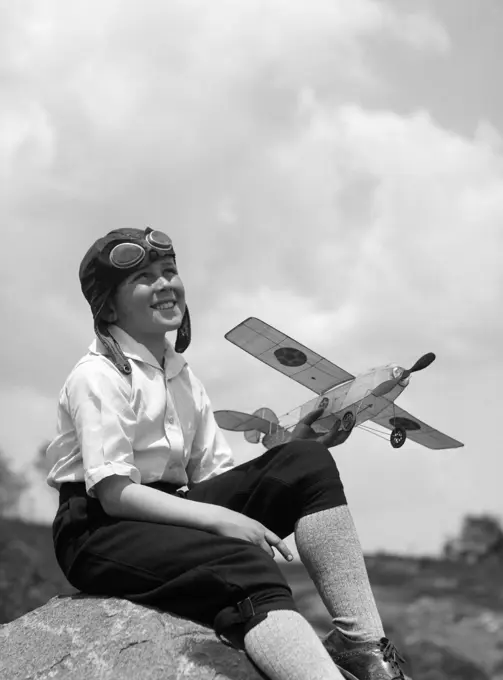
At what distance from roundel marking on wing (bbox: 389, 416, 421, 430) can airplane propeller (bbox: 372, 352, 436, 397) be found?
0.96 feet

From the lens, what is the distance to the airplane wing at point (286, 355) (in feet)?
12.8

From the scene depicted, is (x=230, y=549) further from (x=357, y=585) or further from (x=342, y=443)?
(x=342, y=443)

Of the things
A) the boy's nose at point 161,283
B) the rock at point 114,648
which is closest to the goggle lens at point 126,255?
the boy's nose at point 161,283

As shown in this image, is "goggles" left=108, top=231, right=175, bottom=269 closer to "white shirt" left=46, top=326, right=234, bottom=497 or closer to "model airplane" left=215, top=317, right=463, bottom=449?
"white shirt" left=46, top=326, right=234, bottom=497

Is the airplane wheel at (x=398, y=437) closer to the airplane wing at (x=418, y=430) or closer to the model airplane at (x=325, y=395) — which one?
the model airplane at (x=325, y=395)

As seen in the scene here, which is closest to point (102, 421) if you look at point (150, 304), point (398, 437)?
point (150, 304)

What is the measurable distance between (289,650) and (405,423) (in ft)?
5.20

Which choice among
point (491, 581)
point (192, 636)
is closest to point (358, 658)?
point (192, 636)

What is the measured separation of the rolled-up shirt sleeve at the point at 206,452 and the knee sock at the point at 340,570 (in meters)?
0.58

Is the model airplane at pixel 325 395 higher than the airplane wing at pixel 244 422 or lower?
higher

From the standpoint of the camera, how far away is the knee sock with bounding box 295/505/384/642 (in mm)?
2961

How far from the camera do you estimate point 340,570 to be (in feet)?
9.83

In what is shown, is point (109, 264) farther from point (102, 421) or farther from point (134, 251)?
point (102, 421)

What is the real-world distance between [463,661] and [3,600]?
876 cm
